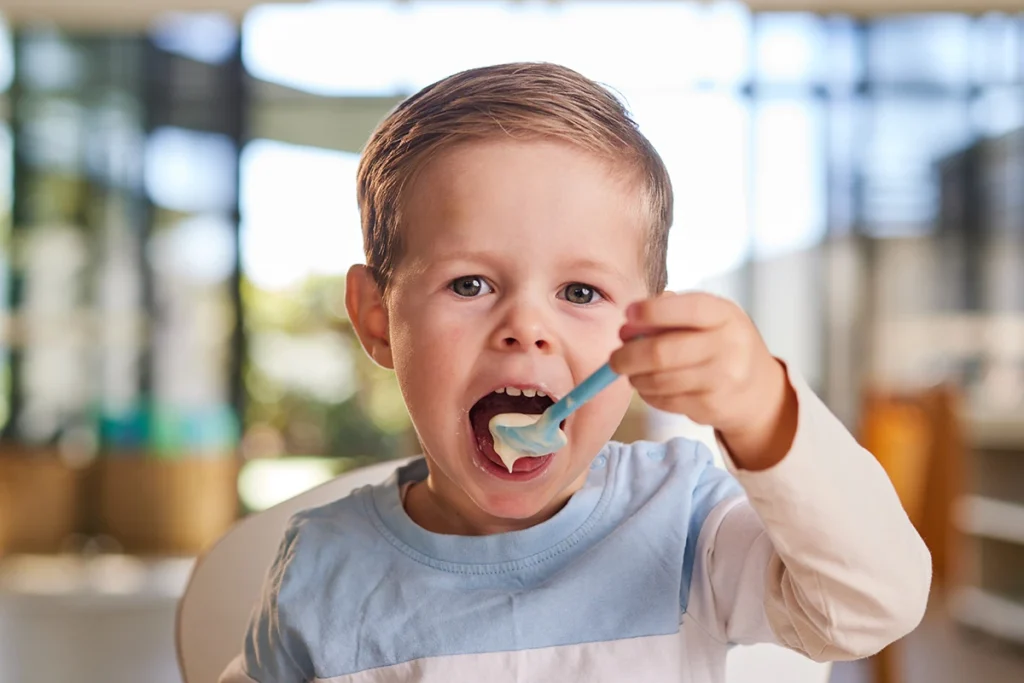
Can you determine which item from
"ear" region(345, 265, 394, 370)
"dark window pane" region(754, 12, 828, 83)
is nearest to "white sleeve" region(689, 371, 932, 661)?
"ear" region(345, 265, 394, 370)

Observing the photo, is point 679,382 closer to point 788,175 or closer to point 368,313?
point 368,313

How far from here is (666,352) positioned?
19.9 inches

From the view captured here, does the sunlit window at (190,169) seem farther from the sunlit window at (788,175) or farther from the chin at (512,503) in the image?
the chin at (512,503)

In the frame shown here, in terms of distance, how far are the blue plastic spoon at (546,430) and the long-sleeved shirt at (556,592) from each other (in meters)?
0.12

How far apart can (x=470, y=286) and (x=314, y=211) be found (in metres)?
5.48

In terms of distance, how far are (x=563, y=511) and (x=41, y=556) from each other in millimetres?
5759

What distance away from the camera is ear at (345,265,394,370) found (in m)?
0.80

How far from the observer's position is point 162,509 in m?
5.92

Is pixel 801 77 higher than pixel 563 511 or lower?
higher

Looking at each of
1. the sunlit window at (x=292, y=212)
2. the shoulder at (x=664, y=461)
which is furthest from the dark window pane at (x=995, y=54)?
the shoulder at (x=664, y=461)

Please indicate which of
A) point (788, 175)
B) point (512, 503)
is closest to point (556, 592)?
point (512, 503)

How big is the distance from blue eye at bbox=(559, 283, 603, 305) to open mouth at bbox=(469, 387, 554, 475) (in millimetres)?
64

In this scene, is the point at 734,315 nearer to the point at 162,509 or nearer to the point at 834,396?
the point at 162,509

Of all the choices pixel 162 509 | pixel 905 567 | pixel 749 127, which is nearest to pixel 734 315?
pixel 905 567
